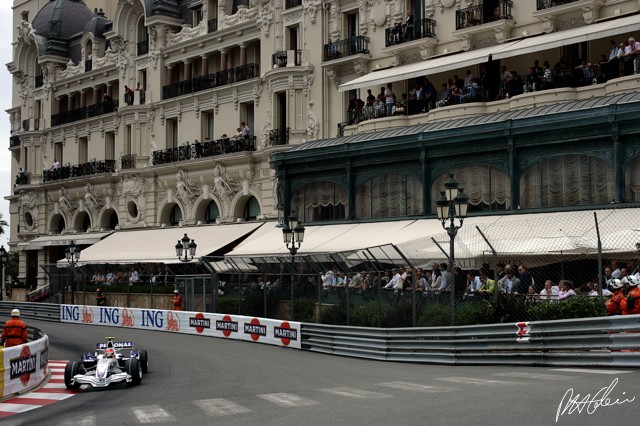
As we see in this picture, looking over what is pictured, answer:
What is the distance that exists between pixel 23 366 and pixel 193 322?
15703 millimetres

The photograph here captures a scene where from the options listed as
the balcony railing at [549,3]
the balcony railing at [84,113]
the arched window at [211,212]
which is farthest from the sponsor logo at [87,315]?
the balcony railing at [549,3]

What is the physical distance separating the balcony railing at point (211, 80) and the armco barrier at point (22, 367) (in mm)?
25825

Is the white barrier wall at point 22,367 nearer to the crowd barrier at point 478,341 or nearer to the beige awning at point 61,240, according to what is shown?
the crowd barrier at point 478,341

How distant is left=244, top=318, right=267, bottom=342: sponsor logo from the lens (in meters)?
30.2

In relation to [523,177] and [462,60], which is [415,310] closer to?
[523,177]

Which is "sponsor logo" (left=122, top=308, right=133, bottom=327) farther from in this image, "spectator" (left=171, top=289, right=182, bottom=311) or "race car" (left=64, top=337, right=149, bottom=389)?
"race car" (left=64, top=337, right=149, bottom=389)

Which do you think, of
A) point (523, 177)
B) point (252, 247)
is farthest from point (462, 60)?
point (252, 247)

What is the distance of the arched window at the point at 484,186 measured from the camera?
102 feet

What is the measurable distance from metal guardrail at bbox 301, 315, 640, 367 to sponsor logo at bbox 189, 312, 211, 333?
10.4m

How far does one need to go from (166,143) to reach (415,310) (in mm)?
30627

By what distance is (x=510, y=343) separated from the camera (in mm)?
19297

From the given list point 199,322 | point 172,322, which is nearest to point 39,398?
point 199,322

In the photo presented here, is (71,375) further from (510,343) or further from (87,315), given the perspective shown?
(87,315)

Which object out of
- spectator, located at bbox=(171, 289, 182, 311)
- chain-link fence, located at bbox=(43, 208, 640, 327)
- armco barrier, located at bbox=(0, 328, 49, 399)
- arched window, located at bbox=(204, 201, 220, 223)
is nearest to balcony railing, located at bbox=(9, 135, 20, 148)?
arched window, located at bbox=(204, 201, 220, 223)
